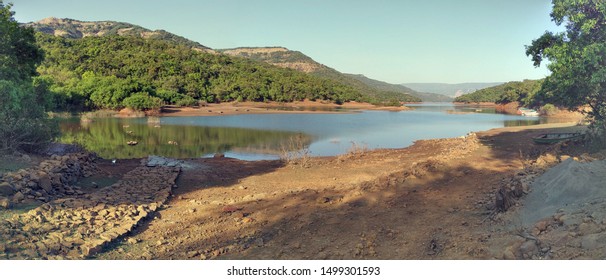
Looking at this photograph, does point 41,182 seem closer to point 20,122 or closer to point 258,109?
point 20,122

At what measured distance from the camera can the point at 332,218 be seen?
9023 mm

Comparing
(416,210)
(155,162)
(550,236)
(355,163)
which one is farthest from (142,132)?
(550,236)

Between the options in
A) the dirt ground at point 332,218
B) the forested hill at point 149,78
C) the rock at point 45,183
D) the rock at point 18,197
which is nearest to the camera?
the dirt ground at point 332,218

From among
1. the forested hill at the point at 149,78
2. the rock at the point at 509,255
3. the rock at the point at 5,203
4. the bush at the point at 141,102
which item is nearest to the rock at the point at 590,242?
the rock at the point at 509,255

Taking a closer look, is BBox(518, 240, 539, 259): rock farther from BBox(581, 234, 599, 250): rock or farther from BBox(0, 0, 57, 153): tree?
BBox(0, 0, 57, 153): tree

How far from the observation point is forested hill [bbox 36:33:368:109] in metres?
60.0

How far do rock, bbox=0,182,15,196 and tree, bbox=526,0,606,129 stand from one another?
52.9 feet

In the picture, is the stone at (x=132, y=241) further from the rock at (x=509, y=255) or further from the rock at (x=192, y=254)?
the rock at (x=509, y=255)

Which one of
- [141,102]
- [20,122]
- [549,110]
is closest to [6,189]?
[20,122]

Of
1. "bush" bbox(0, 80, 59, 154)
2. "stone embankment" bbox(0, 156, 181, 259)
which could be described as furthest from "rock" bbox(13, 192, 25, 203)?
"bush" bbox(0, 80, 59, 154)

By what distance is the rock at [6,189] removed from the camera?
30.1 feet

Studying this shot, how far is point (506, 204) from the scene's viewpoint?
318 inches

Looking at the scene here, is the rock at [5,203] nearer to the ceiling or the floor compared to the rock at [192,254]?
nearer to the ceiling

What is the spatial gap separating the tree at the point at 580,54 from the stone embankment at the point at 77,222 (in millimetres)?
13551
